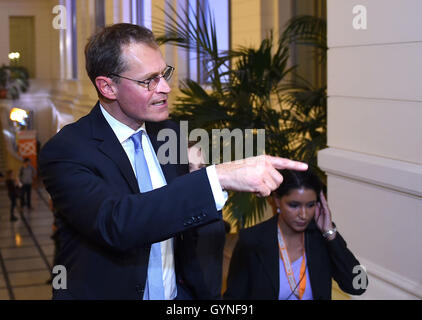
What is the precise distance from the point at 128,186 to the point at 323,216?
4.79ft

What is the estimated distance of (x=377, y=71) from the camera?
3488 mm

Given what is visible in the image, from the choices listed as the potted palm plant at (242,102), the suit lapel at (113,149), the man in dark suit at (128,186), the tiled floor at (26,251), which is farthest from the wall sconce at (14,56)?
the suit lapel at (113,149)

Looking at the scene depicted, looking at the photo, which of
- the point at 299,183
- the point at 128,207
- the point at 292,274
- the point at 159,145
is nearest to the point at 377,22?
the point at 299,183

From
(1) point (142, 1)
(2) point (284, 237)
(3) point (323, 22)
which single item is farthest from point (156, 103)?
(3) point (323, 22)

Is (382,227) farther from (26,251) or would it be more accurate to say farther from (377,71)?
(26,251)

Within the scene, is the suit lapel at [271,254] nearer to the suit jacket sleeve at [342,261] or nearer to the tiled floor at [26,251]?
the suit jacket sleeve at [342,261]

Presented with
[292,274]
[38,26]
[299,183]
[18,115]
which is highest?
[38,26]

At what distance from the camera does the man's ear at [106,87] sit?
2.01 metres

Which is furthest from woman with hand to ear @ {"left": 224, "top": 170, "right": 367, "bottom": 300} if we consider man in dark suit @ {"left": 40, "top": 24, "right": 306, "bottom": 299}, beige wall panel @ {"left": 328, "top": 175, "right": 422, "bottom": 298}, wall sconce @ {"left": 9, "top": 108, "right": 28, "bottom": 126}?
wall sconce @ {"left": 9, "top": 108, "right": 28, "bottom": 126}

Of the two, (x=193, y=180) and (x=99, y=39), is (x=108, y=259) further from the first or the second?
(x=99, y=39)

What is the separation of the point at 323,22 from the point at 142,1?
6.38 ft

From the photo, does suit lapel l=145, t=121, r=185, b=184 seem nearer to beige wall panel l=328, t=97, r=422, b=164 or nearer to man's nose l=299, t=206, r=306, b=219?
man's nose l=299, t=206, r=306, b=219
